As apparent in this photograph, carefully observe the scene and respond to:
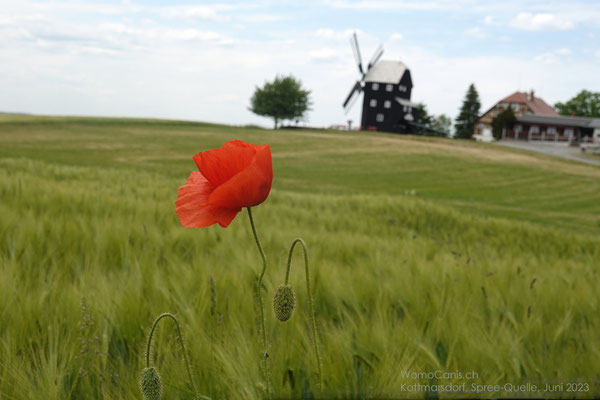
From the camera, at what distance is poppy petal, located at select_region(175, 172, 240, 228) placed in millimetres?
707

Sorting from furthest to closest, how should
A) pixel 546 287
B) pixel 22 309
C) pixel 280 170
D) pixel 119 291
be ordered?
pixel 280 170
pixel 546 287
pixel 119 291
pixel 22 309

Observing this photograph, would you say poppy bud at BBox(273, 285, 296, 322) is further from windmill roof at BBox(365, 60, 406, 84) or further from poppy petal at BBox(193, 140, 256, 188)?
windmill roof at BBox(365, 60, 406, 84)

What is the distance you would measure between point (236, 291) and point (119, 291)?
1.27ft

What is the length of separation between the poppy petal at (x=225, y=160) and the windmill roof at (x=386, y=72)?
56104mm

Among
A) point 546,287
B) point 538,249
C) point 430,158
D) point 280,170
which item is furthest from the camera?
point 430,158

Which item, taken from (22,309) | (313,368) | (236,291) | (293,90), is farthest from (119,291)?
(293,90)

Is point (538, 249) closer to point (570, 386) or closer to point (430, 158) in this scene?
point (570, 386)

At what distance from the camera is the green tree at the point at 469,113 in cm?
6028

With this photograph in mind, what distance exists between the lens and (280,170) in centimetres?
2089

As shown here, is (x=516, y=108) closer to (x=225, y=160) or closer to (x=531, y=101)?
(x=531, y=101)

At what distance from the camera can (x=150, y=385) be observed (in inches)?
25.1

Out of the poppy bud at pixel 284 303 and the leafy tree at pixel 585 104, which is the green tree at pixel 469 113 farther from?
the poppy bud at pixel 284 303

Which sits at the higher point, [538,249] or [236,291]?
[236,291]

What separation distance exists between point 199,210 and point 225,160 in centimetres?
10
